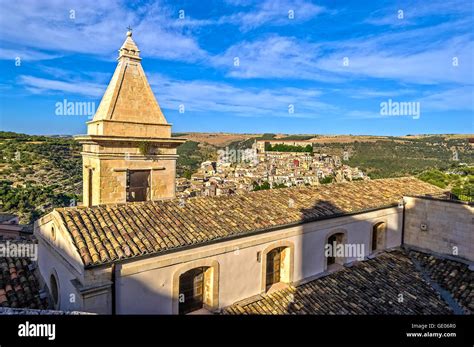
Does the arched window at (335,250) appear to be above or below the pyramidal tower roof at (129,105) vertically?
below

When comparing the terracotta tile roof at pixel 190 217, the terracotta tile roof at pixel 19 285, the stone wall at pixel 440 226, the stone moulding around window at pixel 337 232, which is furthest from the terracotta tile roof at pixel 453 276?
the terracotta tile roof at pixel 19 285

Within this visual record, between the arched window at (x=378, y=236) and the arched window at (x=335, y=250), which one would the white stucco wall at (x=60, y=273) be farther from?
the arched window at (x=378, y=236)

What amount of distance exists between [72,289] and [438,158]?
5434 cm

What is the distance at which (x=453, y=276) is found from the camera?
10.3 meters

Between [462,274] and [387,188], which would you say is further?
[387,188]

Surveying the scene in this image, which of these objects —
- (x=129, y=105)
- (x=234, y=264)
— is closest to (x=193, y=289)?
(x=234, y=264)

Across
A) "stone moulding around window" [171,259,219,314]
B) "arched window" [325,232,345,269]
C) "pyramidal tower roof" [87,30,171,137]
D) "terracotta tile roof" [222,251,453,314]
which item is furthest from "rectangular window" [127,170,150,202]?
"arched window" [325,232,345,269]

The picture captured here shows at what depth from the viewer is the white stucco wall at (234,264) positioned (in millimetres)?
6273

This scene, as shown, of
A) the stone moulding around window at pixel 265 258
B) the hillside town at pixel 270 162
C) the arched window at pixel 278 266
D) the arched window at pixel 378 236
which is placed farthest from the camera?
the hillside town at pixel 270 162

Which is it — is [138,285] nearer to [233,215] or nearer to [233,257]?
[233,257]

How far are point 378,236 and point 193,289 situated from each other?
25.7ft

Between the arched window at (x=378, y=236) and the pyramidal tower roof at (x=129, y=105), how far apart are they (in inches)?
329

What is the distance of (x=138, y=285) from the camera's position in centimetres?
631
